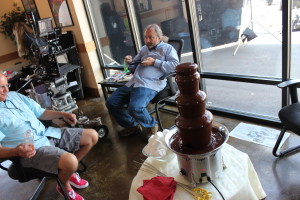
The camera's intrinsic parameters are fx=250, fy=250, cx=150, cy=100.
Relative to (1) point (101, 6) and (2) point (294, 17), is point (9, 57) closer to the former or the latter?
(1) point (101, 6)

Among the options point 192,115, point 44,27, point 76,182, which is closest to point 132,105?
point 76,182

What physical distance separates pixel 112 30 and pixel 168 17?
1.14 m

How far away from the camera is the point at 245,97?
9.00ft

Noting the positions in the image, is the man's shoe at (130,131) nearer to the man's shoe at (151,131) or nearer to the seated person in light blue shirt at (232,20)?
the man's shoe at (151,131)

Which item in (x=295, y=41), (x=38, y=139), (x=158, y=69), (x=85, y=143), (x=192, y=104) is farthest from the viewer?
(x=158, y=69)

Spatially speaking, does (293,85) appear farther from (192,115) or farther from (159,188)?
(159,188)

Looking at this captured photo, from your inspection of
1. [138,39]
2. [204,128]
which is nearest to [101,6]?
[138,39]

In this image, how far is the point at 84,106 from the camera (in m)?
3.86

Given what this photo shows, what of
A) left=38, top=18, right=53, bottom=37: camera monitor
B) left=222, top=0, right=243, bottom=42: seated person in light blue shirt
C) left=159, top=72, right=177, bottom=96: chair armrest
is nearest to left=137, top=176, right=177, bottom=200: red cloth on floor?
left=159, top=72, right=177, bottom=96: chair armrest

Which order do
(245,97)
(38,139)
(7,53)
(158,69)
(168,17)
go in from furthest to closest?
(7,53) < (168,17) < (245,97) < (158,69) < (38,139)

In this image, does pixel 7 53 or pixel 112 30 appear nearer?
pixel 112 30

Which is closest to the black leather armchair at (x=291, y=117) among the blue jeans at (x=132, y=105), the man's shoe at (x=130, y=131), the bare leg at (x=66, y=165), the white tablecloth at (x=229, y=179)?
the white tablecloth at (x=229, y=179)

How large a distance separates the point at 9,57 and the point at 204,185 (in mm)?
5025

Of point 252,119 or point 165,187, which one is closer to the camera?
point 165,187
